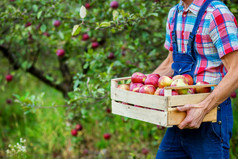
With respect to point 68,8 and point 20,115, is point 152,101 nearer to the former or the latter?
point 68,8

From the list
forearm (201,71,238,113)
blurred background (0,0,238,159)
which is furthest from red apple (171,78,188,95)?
blurred background (0,0,238,159)

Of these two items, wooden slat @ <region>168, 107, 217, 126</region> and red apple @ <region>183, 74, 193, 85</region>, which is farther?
red apple @ <region>183, 74, 193, 85</region>

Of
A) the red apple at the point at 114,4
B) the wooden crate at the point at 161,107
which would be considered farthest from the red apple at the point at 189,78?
the red apple at the point at 114,4

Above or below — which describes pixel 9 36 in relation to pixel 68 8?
below

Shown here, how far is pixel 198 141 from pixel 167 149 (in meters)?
0.24

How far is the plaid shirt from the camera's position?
1398 mm

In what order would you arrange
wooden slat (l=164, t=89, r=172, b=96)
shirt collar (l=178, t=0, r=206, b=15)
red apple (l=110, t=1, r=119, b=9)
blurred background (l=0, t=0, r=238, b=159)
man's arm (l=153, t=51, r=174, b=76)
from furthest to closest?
red apple (l=110, t=1, r=119, b=9), blurred background (l=0, t=0, r=238, b=159), man's arm (l=153, t=51, r=174, b=76), shirt collar (l=178, t=0, r=206, b=15), wooden slat (l=164, t=89, r=172, b=96)

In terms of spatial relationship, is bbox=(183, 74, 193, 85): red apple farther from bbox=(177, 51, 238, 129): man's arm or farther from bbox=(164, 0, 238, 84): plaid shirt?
bbox=(177, 51, 238, 129): man's arm

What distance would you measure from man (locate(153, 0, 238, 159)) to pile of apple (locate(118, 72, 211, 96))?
83 mm

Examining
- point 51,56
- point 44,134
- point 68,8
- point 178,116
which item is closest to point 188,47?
point 178,116

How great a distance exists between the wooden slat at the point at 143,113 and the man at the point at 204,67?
10cm

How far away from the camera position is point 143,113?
4.74 ft

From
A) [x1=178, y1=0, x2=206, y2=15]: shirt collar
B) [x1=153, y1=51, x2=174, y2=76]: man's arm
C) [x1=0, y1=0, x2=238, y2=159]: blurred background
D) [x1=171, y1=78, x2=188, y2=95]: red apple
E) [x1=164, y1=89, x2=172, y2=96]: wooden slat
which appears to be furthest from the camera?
[x1=0, y1=0, x2=238, y2=159]: blurred background

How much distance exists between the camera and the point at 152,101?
1.36 m
